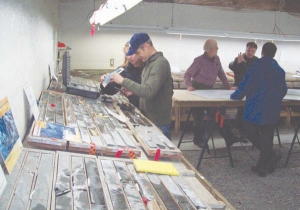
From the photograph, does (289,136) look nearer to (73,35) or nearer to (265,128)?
(265,128)

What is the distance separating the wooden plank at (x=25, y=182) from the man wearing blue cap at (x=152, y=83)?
48.1 inches

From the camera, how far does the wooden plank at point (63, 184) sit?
1.09 meters

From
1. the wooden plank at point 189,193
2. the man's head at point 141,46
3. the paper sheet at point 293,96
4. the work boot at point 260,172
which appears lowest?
the work boot at point 260,172

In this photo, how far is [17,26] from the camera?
68.1 inches

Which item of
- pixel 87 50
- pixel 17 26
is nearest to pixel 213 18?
pixel 87 50

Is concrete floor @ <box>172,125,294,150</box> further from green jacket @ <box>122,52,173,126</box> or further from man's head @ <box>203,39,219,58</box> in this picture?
green jacket @ <box>122,52,173,126</box>

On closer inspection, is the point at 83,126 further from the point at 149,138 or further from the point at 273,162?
the point at 273,162

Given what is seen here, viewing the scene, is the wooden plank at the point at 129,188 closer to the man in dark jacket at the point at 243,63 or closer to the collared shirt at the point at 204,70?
the collared shirt at the point at 204,70

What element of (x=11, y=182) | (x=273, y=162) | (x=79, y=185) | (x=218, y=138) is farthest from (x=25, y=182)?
(x=218, y=138)

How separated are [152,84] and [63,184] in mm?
1431

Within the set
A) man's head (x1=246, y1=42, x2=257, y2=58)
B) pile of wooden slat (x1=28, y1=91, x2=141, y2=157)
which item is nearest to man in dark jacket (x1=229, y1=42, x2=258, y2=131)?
man's head (x1=246, y1=42, x2=257, y2=58)

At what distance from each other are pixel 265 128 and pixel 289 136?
2.20m

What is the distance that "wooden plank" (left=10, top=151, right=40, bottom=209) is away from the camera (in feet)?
3.53

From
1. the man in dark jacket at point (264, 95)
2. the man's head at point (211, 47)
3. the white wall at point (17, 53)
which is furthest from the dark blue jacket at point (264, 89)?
the white wall at point (17, 53)
